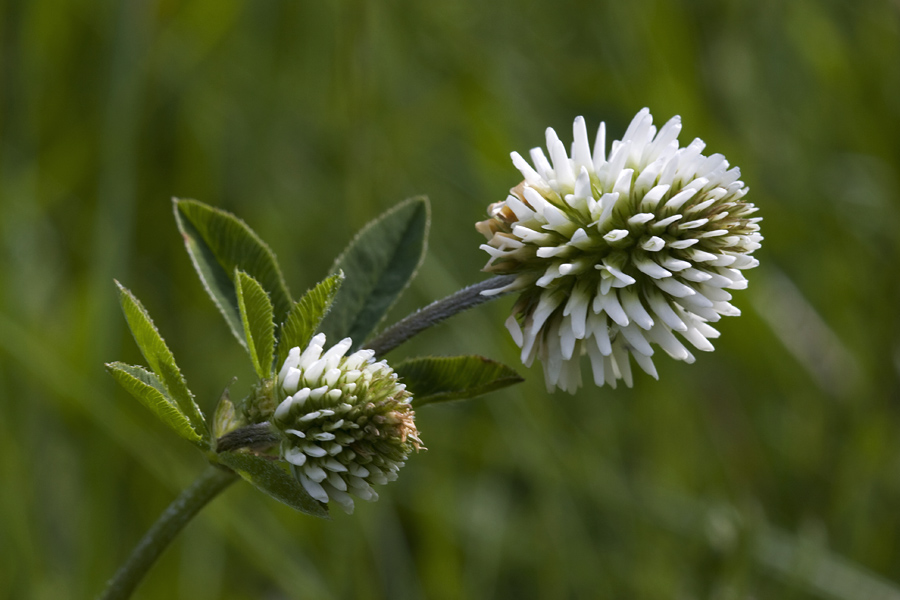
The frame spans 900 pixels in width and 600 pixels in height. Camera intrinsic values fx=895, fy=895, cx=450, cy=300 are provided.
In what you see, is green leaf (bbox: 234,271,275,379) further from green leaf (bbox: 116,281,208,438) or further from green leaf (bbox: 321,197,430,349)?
green leaf (bbox: 321,197,430,349)

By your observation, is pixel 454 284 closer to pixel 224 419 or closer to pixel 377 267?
pixel 377 267

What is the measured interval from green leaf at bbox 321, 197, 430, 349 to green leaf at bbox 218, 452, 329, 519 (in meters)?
0.39


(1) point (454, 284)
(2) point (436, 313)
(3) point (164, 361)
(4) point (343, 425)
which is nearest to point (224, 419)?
(3) point (164, 361)

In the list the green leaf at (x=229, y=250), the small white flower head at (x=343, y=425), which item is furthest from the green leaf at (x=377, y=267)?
the small white flower head at (x=343, y=425)

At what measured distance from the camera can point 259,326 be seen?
128 cm

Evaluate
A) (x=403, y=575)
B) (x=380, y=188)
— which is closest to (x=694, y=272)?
(x=403, y=575)

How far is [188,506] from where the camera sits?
1.21 metres

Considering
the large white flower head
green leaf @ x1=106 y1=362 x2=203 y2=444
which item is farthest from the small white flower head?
the large white flower head

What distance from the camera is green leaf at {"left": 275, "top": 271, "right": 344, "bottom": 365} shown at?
1.23 metres

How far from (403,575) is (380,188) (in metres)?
1.24

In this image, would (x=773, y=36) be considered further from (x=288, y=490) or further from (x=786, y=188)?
(x=288, y=490)

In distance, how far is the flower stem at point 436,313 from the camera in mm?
1240

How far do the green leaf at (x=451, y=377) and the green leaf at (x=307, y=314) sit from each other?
0.45 feet

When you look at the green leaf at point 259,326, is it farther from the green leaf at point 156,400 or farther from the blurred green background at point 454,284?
the blurred green background at point 454,284
